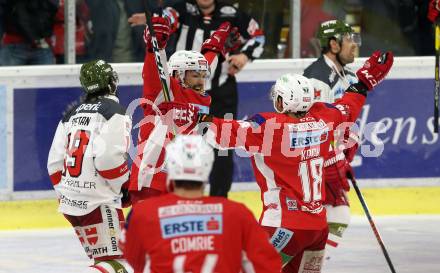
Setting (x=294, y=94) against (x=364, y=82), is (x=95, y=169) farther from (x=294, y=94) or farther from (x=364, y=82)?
(x=364, y=82)

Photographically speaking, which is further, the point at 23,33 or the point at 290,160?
the point at 23,33

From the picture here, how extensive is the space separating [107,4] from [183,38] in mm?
750

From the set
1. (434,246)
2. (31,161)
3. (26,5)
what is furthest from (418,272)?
(26,5)

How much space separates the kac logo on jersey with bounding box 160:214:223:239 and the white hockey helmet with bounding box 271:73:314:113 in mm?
1914

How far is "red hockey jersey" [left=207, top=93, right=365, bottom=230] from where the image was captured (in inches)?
271

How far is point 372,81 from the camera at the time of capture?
7.82 m

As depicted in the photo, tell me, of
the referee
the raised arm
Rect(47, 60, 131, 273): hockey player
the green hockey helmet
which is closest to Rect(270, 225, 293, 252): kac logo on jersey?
Rect(47, 60, 131, 273): hockey player

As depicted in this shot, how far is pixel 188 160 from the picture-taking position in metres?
5.16

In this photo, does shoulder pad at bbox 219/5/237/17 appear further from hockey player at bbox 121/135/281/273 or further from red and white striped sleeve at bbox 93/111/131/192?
hockey player at bbox 121/135/281/273

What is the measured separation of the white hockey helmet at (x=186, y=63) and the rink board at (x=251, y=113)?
256 cm

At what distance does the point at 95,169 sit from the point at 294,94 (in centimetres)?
115

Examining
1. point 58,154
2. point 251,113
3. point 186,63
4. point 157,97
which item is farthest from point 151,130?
point 251,113

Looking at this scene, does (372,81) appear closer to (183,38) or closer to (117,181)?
(117,181)

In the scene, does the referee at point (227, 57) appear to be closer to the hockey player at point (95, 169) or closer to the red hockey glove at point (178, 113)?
the red hockey glove at point (178, 113)
